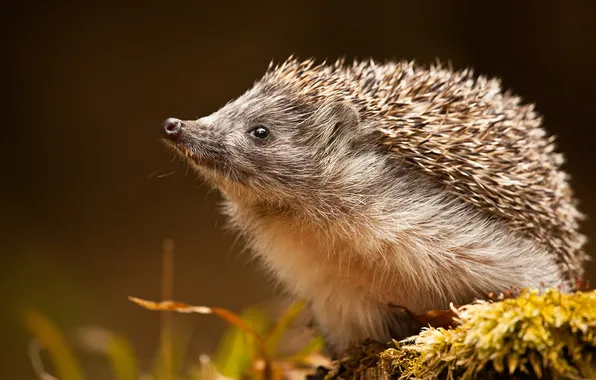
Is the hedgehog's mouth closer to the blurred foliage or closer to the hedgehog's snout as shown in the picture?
the hedgehog's snout

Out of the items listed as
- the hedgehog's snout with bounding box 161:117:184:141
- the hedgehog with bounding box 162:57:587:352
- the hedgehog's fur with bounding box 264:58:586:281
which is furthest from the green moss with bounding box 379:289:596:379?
the hedgehog's snout with bounding box 161:117:184:141

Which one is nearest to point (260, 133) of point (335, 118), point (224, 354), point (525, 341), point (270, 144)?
point (270, 144)

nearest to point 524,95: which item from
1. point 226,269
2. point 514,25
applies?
point 514,25

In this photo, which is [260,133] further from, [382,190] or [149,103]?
[149,103]

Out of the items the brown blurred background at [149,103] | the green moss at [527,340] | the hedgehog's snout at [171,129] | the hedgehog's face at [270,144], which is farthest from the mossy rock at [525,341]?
the brown blurred background at [149,103]

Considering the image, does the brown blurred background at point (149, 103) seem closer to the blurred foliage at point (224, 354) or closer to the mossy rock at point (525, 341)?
the blurred foliage at point (224, 354)

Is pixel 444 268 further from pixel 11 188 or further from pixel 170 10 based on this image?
pixel 11 188
